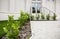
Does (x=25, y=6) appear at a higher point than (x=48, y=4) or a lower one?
lower

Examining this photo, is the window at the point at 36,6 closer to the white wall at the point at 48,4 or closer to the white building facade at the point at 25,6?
the white building facade at the point at 25,6

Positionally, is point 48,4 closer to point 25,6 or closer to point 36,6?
point 36,6

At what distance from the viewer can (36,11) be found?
49.6 ft

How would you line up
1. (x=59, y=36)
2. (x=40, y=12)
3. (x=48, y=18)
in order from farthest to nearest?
(x=40, y=12) → (x=48, y=18) → (x=59, y=36)

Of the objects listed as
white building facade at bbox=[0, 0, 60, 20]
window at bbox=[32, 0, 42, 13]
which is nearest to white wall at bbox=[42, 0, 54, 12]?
white building facade at bbox=[0, 0, 60, 20]

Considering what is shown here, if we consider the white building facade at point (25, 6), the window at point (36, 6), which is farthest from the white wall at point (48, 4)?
the window at point (36, 6)

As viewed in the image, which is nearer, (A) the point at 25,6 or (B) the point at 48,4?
(B) the point at 48,4

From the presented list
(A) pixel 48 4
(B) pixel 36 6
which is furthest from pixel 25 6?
(A) pixel 48 4

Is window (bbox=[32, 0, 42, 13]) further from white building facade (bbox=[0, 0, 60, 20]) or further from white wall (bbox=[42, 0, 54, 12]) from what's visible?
white wall (bbox=[42, 0, 54, 12])

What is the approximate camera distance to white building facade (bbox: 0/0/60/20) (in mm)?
15188

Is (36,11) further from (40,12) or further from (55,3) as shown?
(55,3)

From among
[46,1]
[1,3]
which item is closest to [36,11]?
[46,1]

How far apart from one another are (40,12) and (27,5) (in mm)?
1416

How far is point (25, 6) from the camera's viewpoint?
15.4 metres
